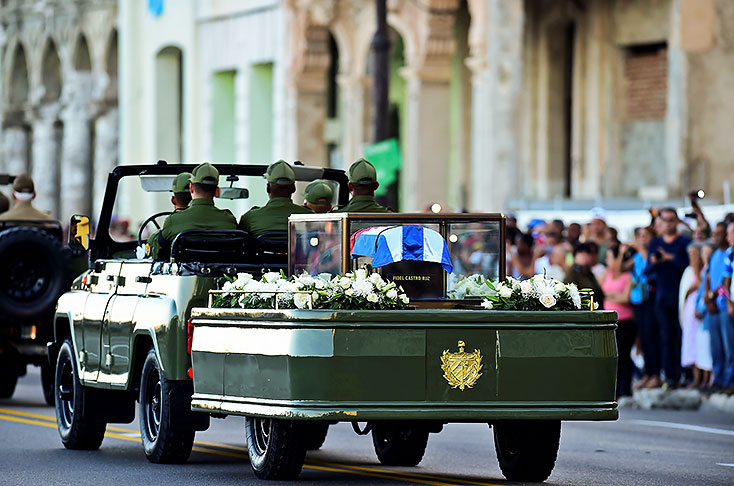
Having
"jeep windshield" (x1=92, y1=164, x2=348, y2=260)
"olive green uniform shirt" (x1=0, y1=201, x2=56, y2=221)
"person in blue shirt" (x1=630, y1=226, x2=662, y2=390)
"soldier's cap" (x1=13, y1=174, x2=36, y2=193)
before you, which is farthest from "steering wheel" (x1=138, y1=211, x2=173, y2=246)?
"person in blue shirt" (x1=630, y1=226, x2=662, y2=390)

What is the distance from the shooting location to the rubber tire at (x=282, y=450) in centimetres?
1192

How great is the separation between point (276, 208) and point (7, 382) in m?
7.43

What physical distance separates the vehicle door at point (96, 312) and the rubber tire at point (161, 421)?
2.86 ft

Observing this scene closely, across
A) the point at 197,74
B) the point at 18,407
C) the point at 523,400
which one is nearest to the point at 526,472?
the point at 523,400

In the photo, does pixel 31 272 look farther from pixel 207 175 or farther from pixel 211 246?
pixel 211 246

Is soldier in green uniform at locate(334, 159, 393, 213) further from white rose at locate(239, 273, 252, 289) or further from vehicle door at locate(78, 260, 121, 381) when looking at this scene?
vehicle door at locate(78, 260, 121, 381)

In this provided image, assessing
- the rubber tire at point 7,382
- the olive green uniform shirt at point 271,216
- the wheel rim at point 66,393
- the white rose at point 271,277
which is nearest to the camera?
the white rose at point 271,277

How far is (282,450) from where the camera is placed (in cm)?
1200

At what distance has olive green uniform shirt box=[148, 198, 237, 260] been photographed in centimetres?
1359

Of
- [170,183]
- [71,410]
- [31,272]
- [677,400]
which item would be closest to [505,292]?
[170,183]

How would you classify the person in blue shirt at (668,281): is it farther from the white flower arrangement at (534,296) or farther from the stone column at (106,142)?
the stone column at (106,142)

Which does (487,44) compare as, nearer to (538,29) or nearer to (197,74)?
(538,29)

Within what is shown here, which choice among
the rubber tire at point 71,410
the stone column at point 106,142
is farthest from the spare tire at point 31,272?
the stone column at point 106,142

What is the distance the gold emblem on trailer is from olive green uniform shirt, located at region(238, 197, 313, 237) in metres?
2.31
